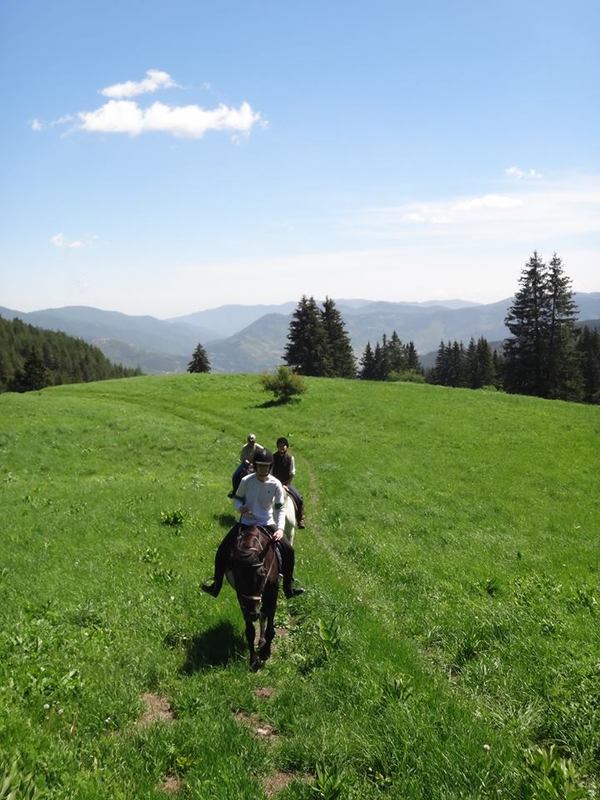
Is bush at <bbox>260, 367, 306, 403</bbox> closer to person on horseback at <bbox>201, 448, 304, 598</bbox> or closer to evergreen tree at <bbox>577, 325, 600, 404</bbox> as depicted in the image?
person on horseback at <bbox>201, 448, 304, 598</bbox>

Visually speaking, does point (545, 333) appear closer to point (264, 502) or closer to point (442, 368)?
point (442, 368)

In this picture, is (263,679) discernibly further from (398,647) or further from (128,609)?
(128,609)

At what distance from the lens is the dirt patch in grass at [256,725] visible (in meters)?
7.32

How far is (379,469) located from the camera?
26.8 metres

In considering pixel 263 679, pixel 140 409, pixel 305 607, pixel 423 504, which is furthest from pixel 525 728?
pixel 140 409

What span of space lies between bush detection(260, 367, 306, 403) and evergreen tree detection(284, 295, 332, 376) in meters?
40.2

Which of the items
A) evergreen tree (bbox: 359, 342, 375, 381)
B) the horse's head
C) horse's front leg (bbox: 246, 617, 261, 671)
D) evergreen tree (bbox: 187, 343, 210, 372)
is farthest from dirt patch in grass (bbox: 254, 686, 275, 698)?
evergreen tree (bbox: 359, 342, 375, 381)

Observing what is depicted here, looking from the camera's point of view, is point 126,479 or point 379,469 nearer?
point 126,479

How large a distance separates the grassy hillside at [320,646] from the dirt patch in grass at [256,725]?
0.17 feet

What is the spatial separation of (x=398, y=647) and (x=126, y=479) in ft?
55.4

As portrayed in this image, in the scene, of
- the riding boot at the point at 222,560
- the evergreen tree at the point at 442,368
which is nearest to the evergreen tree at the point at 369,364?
the evergreen tree at the point at 442,368

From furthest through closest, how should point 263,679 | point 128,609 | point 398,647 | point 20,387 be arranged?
point 20,387
point 128,609
point 398,647
point 263,679

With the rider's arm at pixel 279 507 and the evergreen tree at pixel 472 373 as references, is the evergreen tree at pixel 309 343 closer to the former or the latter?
the evergreen tree at pixel 472 373

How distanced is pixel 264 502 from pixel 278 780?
4657mm
